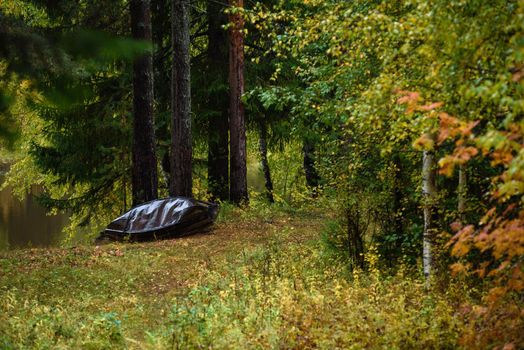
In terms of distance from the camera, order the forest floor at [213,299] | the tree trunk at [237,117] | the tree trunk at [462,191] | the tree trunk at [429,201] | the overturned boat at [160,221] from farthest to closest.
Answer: the tree trunk at [237,117], the overturned boat at [160,221], the tree trunk at [429,201], the tree trunk at [462,191], the forest floor at [213,299]

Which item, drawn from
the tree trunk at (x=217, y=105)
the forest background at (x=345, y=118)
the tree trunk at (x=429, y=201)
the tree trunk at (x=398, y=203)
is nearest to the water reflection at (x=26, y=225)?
the forest background at (x=345, y=118)

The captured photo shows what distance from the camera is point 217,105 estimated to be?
19438 mm

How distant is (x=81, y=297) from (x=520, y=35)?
7.24 meters

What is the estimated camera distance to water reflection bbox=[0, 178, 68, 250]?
3206cm

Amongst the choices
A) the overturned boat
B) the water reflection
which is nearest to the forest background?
the overturned boat

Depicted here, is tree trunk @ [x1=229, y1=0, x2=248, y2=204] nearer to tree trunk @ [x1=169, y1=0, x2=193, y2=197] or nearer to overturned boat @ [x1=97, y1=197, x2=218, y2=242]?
tree trunk @ [x1=169, y1=0, x2=193, y2=197]

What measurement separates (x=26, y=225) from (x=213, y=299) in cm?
3268

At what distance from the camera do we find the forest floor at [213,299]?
19.3ft

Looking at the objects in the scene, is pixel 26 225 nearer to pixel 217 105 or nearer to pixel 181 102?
pixel 217 105

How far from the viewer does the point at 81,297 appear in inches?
347

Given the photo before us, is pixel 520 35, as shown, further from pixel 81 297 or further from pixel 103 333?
pixel 81 297

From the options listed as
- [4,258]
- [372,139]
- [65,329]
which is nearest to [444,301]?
[372,139]

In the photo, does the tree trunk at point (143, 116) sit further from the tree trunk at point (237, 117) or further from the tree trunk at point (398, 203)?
the tree trunk at point (398, 203)

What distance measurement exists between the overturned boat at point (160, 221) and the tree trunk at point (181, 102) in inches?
83.6
